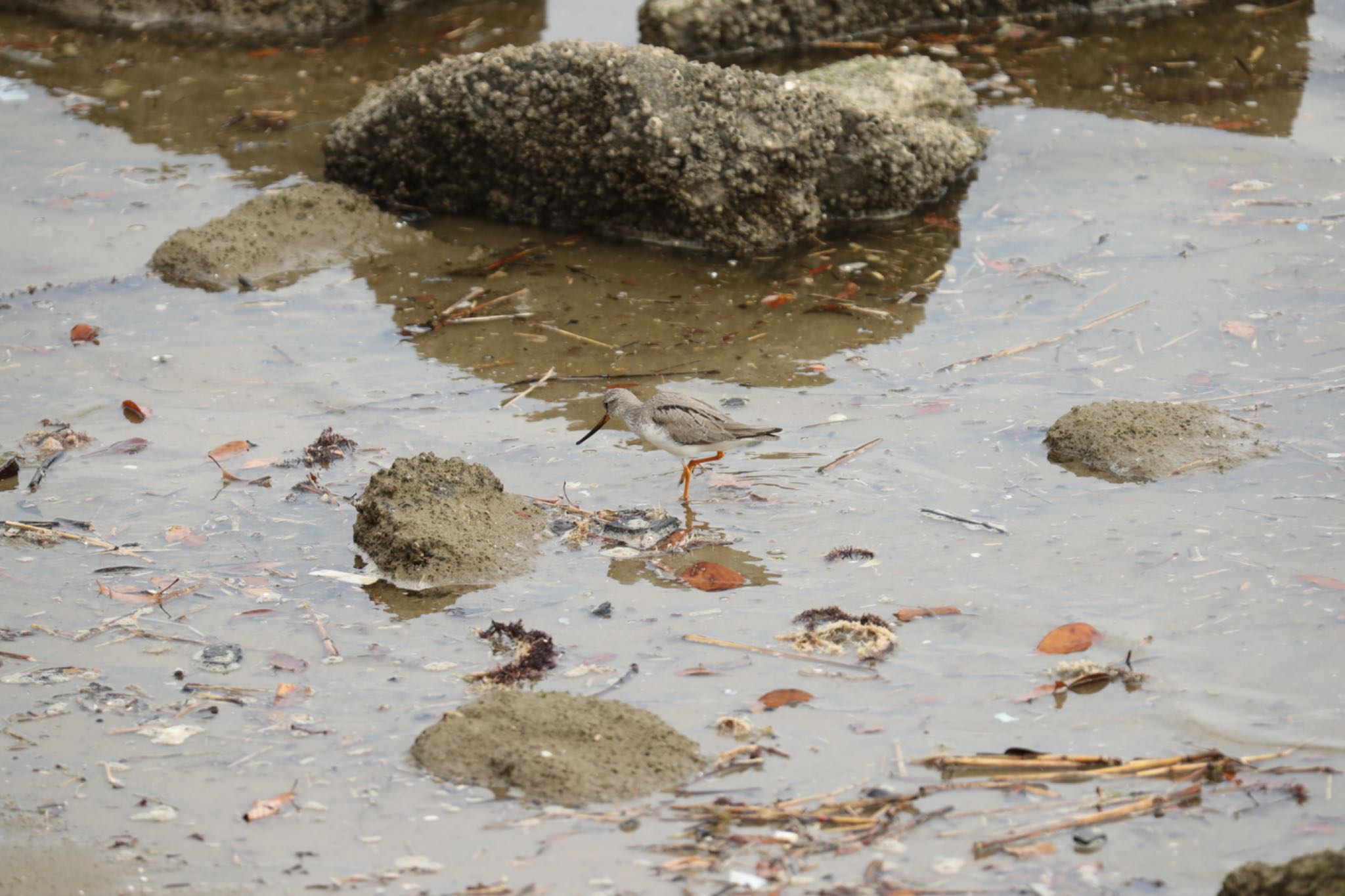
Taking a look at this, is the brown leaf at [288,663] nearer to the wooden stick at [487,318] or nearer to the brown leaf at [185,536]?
the brown leaf at [185,536]

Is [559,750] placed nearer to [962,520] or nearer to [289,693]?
[289,693]

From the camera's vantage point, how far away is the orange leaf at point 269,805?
397 cm

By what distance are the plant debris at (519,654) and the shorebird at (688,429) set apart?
125cm

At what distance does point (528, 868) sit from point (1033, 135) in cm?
753

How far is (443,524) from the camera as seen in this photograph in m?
5.42

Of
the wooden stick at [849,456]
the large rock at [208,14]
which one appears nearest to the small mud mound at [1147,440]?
the wooden stick at [849,456]

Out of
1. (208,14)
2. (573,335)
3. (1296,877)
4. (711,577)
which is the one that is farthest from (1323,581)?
(208,14)

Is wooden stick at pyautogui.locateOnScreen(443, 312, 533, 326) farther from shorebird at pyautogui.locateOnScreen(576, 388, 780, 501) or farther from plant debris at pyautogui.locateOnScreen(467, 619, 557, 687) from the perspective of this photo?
plant debris at pyautogui.locateOnScreen(467, 619, 557, 687)

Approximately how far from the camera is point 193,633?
195 inches

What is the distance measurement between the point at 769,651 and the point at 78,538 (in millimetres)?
2976

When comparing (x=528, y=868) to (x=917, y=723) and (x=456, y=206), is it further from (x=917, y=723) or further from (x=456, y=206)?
(x=456, y=206)

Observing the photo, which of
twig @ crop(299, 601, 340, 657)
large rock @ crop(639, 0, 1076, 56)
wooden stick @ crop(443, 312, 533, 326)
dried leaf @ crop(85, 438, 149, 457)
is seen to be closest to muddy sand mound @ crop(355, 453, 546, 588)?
twig @ crop(299, 601, 340, 657)

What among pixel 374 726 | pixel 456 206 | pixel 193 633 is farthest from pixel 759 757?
pixel 456 206

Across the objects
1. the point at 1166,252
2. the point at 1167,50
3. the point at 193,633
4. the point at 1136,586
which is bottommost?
the point at 193,633
